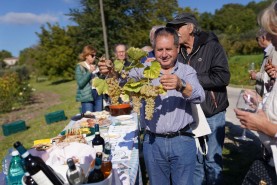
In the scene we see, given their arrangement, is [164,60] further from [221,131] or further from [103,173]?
[221,131]

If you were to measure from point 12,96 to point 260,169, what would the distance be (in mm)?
14916

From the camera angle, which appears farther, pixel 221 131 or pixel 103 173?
pixel 221 131

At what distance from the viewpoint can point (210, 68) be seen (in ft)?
10.4

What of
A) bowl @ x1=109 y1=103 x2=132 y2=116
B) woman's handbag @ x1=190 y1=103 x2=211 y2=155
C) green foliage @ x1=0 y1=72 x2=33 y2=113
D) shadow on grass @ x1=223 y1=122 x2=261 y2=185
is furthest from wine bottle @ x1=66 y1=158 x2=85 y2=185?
green foliage @ x1=0 y1=72 x2=33 y2=113

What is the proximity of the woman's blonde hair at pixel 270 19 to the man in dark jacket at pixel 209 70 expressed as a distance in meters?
1.29

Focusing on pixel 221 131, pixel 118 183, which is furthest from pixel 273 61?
pixel 118 183

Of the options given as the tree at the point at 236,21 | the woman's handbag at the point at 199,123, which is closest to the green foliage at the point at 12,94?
the woman's handbag at the point at 199,123

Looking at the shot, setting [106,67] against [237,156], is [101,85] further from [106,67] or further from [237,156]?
[237,156]

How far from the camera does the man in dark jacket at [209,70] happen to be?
309cm

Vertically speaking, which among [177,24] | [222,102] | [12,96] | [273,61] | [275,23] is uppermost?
[177,24]

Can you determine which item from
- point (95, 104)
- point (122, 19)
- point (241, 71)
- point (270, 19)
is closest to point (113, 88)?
point (270, 19)

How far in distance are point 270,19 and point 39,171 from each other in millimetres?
1733

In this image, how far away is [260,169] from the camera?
2080 mm

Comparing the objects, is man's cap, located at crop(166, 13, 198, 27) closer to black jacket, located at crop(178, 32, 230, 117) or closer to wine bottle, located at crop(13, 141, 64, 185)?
black jacket, located at crop(178, 32, 230, 117)
